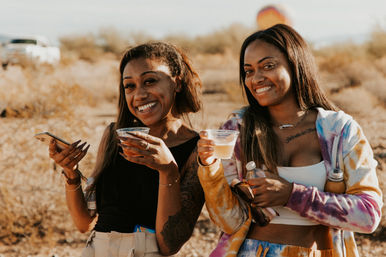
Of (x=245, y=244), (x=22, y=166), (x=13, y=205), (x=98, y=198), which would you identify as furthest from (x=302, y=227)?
(x=22, y=166)

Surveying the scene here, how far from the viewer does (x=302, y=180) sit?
103 inches

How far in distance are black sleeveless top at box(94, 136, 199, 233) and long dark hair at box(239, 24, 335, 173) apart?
1.20 ft

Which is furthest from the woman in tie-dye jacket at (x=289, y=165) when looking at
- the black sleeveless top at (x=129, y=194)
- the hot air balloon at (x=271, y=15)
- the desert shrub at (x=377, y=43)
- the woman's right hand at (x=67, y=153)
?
the desert shrub at (x=377, y=43)

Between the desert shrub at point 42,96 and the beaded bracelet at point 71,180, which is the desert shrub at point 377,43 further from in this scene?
the beaded bracelet at point 71,180

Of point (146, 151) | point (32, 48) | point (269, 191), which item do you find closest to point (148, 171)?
point (146, 151)

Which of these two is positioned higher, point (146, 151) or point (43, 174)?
point (146, 151)

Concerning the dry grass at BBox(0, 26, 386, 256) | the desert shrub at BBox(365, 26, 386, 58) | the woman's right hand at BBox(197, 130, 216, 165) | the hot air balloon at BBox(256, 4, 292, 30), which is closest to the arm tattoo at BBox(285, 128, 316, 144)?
the woman's right hand at BBox(197, 130, 216, 165)

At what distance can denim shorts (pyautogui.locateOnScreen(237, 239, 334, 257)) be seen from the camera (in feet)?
8.31

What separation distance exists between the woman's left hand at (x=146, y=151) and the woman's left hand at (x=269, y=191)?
0.45 meters

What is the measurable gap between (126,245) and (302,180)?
1007 mm

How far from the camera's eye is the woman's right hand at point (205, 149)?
245 cm

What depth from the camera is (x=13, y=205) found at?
19.4 ft

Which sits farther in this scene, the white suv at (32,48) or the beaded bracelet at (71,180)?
the white suv at (32,48)

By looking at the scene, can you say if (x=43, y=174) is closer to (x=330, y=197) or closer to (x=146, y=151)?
(x=146, y=151)
